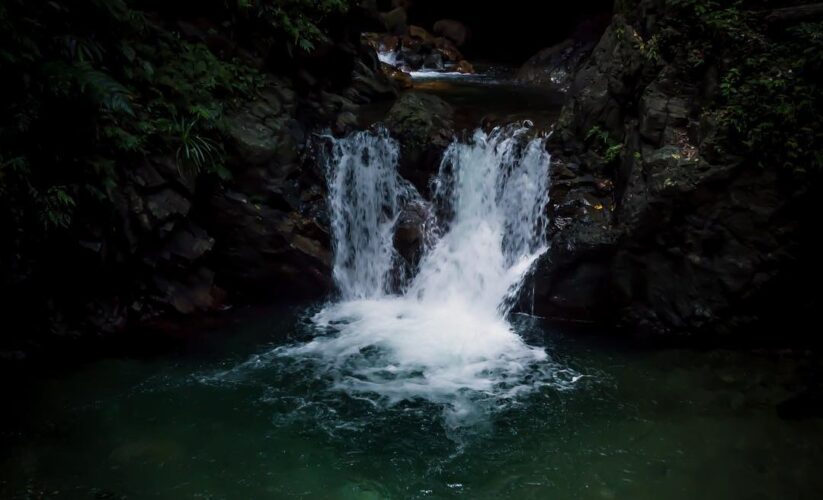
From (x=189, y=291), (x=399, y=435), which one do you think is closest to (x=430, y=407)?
(x=399, y=435)

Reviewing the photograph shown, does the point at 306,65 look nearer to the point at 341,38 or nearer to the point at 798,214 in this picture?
the point at 341,38

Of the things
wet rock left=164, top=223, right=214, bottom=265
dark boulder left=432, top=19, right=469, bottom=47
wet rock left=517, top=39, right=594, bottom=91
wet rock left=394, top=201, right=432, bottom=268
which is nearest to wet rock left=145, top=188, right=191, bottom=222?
wet rock left=164, top=223, right=214, bottom=265

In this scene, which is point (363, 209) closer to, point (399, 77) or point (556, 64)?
point (399, 77)

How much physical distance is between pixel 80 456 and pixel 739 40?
847cm

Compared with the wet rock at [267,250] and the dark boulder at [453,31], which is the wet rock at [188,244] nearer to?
the wet rock at [267,250]

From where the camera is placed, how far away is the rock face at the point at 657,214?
6.76 meters

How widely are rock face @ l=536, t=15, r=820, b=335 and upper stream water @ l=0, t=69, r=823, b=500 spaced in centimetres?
44

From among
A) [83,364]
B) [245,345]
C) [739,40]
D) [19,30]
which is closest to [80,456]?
[83,364]

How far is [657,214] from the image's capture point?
7.20 m

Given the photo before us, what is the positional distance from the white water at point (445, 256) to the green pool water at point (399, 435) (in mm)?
1005

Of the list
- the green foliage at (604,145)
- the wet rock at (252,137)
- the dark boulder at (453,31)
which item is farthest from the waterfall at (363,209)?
the dark boulder at (453,31)

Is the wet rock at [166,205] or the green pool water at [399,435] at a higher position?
the wet rock at [166,205]

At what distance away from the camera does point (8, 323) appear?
6633mm

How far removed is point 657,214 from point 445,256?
3195mm
